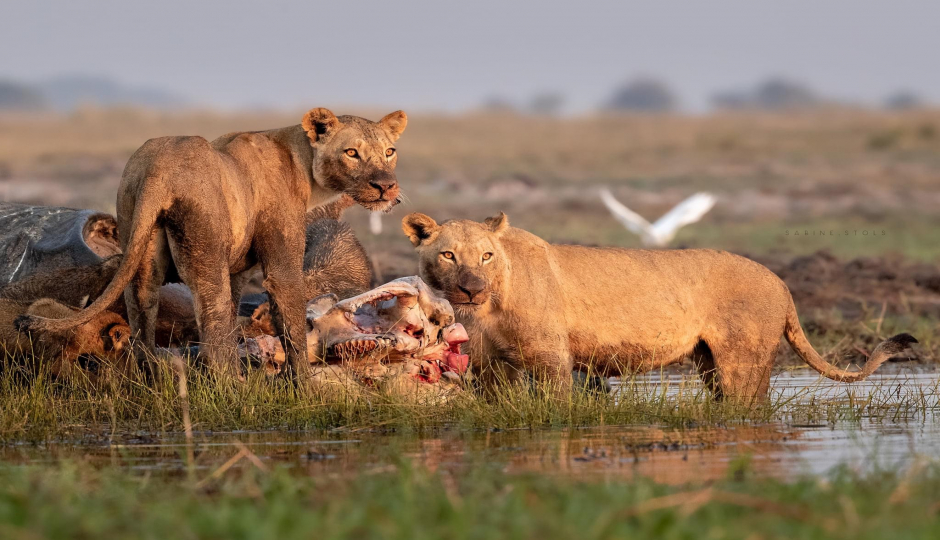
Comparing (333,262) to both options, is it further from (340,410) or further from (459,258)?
(340,410)

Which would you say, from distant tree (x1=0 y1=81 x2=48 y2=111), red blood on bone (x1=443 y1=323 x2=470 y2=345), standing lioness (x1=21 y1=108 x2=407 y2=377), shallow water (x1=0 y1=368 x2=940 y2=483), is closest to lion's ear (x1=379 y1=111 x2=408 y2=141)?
standing lioness (x1=21 y1=108 x2=407 y2=377)

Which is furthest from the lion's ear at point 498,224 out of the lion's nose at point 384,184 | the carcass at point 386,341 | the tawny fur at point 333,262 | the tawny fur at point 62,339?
the tawny fur at point 62,339

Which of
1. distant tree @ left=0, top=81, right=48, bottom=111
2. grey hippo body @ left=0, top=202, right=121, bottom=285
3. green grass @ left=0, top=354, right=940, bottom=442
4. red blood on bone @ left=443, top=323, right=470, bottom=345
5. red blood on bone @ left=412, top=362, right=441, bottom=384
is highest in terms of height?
distant tree @ left=0, top=81, right=48, bottom=111

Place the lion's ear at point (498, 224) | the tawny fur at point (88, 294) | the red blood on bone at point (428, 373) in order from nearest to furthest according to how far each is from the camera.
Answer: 1. the lion's ear at point (498, 224)
2. the red blood on bone at point (428, 373)
3. the tawny fur at point (88, 294)

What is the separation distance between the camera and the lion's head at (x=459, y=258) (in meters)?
6.27

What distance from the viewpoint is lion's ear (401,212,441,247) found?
6.44 metres

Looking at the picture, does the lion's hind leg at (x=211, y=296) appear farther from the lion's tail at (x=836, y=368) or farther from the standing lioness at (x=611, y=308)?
the lion's tail at (x=836, y=368)

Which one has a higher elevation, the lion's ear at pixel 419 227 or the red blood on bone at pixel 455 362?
the lion's ear at pixel 419 227

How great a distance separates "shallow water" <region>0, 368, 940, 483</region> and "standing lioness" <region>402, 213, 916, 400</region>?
19.6 inches

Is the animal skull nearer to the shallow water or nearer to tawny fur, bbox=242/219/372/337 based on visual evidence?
tawny fur, bbox=242/219/372/337

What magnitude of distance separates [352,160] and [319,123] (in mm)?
269

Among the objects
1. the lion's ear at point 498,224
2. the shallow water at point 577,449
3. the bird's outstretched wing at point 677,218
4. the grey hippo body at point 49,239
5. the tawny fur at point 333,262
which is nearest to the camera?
the shallow water at point 577,449

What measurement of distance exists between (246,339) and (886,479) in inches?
158

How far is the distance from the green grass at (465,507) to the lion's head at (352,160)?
2723 mm
